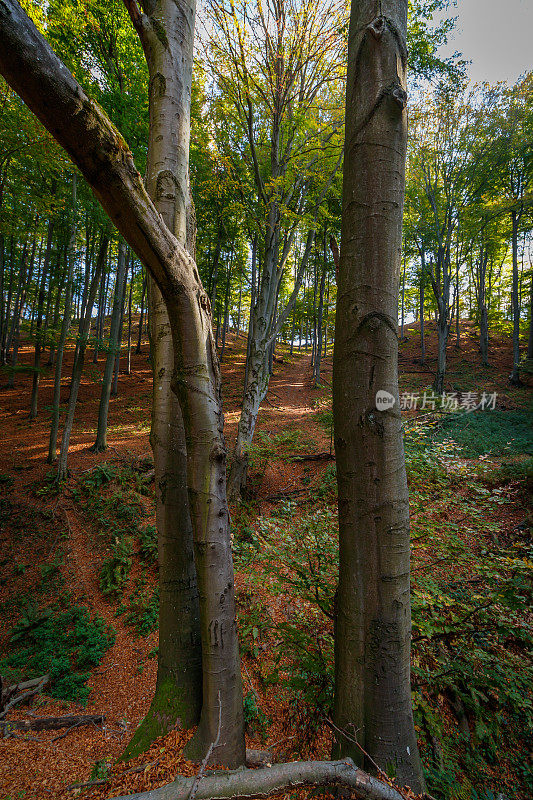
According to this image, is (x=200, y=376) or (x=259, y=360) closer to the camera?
(x=200, y=376)

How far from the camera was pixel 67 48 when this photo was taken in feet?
26.5

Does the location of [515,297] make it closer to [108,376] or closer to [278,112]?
[278,112]

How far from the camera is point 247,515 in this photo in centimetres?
706

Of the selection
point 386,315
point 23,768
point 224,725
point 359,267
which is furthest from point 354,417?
point 23,768

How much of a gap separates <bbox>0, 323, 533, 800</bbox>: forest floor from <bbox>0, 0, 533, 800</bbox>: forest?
0.12ft

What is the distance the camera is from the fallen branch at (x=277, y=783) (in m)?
1.18

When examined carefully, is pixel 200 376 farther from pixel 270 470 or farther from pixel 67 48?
pixel 67 48

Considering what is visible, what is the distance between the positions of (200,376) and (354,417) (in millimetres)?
852

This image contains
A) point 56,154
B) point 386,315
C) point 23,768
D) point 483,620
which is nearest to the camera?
point 386,315

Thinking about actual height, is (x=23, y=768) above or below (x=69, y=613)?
above

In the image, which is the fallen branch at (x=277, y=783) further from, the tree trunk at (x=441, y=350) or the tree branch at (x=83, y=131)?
the tree trunk at (x=441, y=350)

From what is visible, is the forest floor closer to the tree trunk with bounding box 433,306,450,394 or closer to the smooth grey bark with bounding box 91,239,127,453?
the smooth grey bark with bounding box 91,239,127,453

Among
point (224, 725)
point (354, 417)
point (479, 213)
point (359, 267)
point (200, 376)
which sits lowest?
point (224, 725)

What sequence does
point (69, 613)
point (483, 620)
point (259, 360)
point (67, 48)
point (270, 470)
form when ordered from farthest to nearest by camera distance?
1. point (270, 470)
2. point (67, 48)
3. point (259, 360)
4. point (69, 613)
5. point (483, 620)
